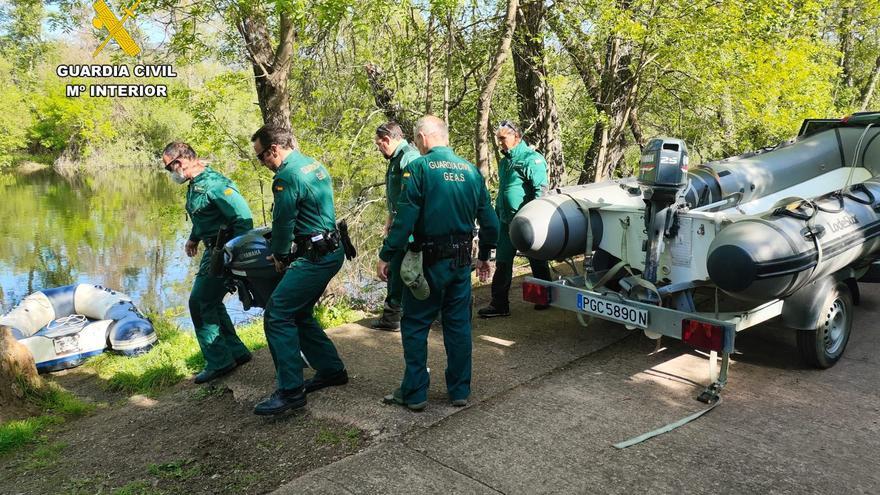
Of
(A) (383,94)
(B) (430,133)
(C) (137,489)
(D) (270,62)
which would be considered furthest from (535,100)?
(C) (137,489)

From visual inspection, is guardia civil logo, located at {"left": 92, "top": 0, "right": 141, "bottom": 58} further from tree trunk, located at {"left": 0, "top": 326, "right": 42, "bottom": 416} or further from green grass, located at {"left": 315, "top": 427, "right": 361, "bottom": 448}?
green grass, located at {"left": 315, "top": 427, "right": 361, "bottom": 448}

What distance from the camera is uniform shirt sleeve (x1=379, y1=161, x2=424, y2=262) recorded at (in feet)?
11.6

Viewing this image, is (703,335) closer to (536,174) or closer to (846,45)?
(536,174)

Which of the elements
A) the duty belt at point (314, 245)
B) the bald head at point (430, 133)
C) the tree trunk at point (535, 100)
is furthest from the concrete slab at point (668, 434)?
the tree trunk at point (535, 100)

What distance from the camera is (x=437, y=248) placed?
3.58 metres

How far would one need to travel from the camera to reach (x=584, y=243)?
481 centimetres

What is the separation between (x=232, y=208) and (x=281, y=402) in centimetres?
147

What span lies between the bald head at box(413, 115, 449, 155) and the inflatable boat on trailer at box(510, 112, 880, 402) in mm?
1226

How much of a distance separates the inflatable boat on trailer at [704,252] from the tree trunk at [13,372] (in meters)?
3.68

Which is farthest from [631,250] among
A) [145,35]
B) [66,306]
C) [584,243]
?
[145,35]

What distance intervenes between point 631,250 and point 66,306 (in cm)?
667

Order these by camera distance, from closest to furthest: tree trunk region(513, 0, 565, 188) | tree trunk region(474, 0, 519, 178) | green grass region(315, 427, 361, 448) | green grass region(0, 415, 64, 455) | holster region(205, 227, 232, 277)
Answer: green grass region(315, 427, 361, 448), green grass region(0, 415, 64, 455), holster region(205, 227, 232, 277), tree trunk region(474, 0, 519, 178), tree trunk region(513, 0, 565, 188)

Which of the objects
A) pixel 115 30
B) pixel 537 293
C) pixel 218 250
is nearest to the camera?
pixel 218 250

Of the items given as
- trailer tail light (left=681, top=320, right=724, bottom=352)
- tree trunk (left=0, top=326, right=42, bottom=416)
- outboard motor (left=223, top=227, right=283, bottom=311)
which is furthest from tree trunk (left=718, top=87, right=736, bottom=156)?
tree trunk (left=0, top=326, right=42, bottom=416)
